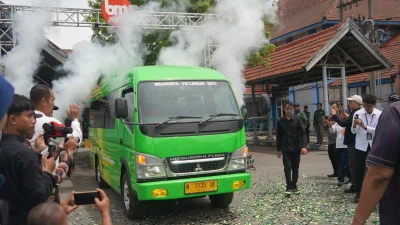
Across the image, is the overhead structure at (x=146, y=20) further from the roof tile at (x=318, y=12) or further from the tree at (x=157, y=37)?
the roof tile at (x=318, y=12)

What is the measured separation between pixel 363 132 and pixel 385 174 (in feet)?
16.2

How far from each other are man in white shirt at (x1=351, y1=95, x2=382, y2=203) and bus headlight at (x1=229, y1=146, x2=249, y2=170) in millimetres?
1988

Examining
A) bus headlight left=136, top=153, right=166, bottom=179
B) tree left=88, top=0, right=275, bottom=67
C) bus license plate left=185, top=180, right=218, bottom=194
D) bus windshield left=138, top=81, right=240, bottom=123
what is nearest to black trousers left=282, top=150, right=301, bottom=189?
bus windshield left=138, top=81, right=240, bottom=123

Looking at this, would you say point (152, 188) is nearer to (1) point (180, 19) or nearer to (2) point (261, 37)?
(1) point (180, 19)

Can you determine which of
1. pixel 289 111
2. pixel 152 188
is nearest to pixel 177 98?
pixel 152 188

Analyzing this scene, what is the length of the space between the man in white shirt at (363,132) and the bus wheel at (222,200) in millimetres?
2210

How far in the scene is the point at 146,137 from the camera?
19.2 ft

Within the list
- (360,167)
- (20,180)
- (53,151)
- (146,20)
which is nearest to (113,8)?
(146,20)

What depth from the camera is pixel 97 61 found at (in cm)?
1180

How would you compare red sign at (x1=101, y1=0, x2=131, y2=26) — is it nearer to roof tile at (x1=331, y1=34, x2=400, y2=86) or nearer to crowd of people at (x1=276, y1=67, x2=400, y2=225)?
crowd of people at (x1=276, y1=67, x2=400, y2=225)

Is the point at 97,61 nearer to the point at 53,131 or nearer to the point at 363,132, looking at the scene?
the point at 363,132

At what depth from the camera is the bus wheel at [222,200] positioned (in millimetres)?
6742

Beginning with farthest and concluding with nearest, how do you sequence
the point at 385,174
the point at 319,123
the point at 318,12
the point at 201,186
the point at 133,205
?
1. the point at 318,12
2. the point at 319,123
3. the point at 133,205
4. the point at 201,186
5. the point at 385,174

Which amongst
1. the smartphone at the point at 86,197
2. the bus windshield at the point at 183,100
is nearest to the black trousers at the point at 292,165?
the bus windshield at the point at 183,100
